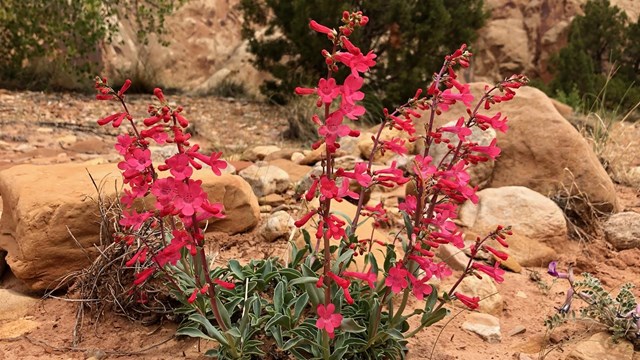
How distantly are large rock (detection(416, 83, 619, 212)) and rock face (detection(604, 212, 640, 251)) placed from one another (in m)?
0.24

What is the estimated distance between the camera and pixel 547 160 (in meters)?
4.41

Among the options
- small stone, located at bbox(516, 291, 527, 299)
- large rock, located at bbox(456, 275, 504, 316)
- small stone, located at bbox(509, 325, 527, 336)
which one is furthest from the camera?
small stone, located at bbox(516, 291, 527, 299)

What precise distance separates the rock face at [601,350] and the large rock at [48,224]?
2.13m

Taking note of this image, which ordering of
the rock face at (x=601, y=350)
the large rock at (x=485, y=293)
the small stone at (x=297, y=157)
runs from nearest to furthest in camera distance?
the rock face at (x=601, y=350) → the large rock at (x=485, y=293) → the small stone at (x=297, y=157)

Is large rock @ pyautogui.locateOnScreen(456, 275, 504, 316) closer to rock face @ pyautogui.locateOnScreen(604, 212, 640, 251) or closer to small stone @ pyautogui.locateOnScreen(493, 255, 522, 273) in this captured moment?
small stone @ pyautogui.locateOnScreen(493, 255, 522, 273)

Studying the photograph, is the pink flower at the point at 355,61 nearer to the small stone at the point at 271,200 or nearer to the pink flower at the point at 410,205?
the pink flower at the point at 410,205

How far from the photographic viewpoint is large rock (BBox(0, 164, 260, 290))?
2631 millimetres

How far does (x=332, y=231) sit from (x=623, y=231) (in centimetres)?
295

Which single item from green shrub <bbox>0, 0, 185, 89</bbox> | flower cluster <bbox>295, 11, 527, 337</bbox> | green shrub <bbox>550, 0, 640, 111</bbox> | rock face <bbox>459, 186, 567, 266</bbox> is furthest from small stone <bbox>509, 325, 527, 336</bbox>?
green shrub <bbox>550, 0, 640, 111</bbox>

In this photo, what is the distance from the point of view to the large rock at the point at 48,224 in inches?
104

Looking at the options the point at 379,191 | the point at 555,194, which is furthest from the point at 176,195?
the point at 555,194

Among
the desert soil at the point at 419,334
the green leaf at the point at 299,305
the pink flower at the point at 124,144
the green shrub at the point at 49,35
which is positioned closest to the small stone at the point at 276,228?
the desert soil at the point at 419,334

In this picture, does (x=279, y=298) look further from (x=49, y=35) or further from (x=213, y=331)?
(x=49, y=35)

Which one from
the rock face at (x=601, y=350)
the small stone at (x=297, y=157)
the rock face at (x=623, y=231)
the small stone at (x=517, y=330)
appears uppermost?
the rock face at (x=601, y=350)
